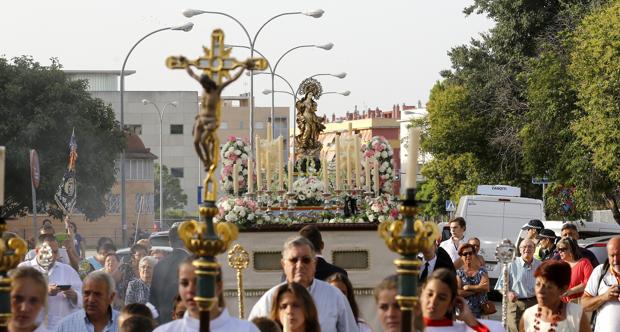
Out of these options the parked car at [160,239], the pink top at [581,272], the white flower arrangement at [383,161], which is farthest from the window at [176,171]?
the pink top at [581,272]

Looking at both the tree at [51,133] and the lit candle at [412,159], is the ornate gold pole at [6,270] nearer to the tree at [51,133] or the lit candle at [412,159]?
the lit candle at [412,159]

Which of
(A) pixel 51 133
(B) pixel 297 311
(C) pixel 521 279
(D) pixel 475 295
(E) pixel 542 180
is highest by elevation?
(A) pixel 51 133

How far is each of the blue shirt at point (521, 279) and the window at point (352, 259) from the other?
1.36 meters

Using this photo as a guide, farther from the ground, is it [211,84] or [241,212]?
[211,84]

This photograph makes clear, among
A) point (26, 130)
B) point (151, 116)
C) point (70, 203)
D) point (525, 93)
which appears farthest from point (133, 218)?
point (70, 203)

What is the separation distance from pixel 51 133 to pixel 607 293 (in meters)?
52.7

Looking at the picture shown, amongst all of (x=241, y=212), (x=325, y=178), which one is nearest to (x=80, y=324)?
(x=241, y=212)

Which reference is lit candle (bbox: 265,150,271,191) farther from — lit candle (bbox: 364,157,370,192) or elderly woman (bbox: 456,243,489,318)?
elderly woman (bbox: 456,243,489,318)

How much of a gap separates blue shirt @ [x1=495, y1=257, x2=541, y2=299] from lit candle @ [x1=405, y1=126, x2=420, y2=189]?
33.3 feet

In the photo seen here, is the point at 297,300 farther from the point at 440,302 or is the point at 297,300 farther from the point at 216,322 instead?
the point at 216,322

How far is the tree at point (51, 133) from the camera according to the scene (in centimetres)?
6081

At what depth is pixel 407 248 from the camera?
20.8ft

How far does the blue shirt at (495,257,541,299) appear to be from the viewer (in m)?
16.7

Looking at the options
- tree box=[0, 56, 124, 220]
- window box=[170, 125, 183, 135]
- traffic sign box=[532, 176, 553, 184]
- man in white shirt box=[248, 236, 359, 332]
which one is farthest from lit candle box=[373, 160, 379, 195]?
window box=[170, 125, 183, 135]
